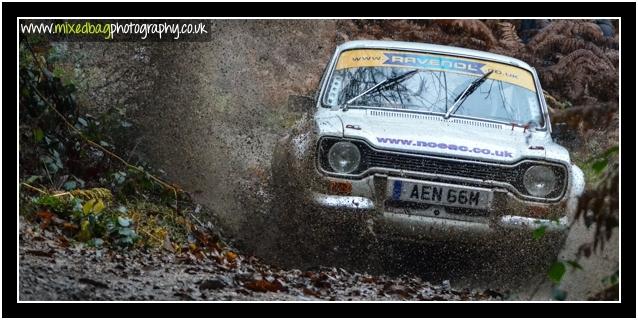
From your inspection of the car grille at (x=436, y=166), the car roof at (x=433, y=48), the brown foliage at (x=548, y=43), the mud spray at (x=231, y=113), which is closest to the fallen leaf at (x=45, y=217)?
the mud spray at (x=231, y=113)

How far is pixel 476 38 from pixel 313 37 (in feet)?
5.80

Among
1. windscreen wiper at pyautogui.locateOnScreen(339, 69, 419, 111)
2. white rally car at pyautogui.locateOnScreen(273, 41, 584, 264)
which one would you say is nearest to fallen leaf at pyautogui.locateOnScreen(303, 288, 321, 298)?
white rally car at pyautogui.locateOnScreen(273, 41, 584, 264)

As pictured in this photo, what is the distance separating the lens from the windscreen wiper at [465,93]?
20.9 ft

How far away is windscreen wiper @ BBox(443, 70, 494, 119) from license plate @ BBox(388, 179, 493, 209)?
0.90 m

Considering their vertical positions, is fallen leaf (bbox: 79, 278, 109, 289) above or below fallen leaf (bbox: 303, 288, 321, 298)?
above

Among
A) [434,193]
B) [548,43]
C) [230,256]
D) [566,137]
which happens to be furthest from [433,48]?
[548,43]

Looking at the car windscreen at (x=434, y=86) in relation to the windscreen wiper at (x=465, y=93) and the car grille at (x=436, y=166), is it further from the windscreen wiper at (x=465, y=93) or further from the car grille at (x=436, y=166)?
the car grille at (x=436, y=166)

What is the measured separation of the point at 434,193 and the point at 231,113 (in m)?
3.21

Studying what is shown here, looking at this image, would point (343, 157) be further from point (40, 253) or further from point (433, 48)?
point (40, 253)

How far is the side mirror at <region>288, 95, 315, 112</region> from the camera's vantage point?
6656 mm

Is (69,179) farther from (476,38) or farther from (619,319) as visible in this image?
(476,38)

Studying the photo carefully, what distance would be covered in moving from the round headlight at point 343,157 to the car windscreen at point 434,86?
2.75ft

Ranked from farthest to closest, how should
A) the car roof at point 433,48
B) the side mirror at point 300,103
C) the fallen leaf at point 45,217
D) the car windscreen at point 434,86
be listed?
the car roof at point 433,48, the side mirror at point 300,103, the car windscreen at point 434,86, the fallen leaf at point 45,217

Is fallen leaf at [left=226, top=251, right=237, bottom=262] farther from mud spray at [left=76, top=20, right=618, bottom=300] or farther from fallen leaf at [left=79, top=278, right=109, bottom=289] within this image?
fallen leaf at [left=79, top=278, right=109, bottom=289]
